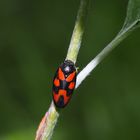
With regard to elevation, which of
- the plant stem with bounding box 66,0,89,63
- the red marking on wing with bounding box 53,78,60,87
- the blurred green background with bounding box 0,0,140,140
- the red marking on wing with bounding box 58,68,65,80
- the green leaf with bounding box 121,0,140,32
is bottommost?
the blurred green background with bounding box 0,0,140,140

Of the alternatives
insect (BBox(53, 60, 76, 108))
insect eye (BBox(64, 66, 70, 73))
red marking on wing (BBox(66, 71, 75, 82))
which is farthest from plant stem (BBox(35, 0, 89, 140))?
insect eye (BBox(64, 66, 70, 73))

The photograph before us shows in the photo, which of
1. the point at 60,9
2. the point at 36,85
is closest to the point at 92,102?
the point at 36,85

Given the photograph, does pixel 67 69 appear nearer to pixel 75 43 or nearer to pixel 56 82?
pixel 56 82

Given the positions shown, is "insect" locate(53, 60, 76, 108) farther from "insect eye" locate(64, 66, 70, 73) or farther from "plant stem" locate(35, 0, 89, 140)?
"plant stem" locate(35, 0, 89, 140)

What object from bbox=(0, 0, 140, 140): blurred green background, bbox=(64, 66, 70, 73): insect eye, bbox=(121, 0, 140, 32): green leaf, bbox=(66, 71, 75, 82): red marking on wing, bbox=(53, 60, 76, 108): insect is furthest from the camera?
bbox=(0, 0, 140, 140): blurred green background

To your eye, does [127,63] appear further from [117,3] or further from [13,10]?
[13,10]

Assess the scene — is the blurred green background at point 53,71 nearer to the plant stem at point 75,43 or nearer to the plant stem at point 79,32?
the plant stem at point 75,43
